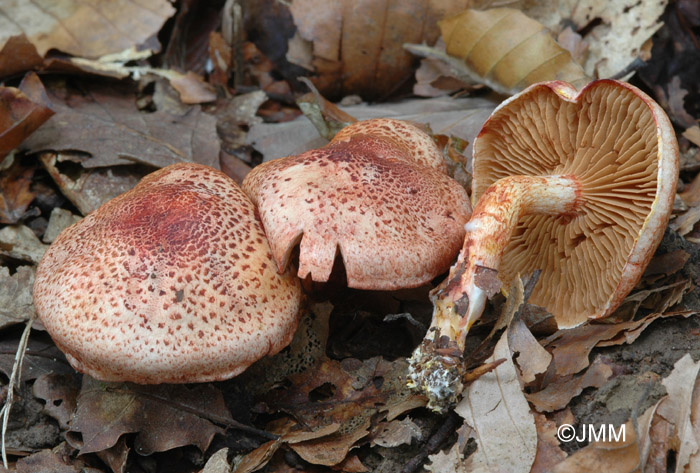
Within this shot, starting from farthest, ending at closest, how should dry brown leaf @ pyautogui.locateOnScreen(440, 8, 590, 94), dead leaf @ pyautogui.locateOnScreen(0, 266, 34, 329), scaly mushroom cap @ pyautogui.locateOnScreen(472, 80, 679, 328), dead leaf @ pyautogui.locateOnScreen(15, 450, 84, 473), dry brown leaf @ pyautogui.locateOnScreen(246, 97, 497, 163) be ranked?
1. dry brown leaf @ pyautogui.locateOnScreen(246, 97, 497, 163)
2. dry brown leaf @ pyautogui.locateOnScreen(440, 8, 590, 94)
3. dead leaf @ pyautogui.locateOnScreen(0, 266, 34, 329)
4. dead leaf @ pyautogui.locateOnScreen(15, 450, 84, 473)
5. scaly mushroom cap @ pyautogui.locateOnScreen(472, 80, 679, 328)

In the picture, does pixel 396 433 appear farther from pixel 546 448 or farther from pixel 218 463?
pixel 218 463

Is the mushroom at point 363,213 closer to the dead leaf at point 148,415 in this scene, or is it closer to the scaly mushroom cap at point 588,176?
the scaly mushroom cap at point 588,176

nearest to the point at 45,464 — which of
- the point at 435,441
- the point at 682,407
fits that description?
the point at 435,441

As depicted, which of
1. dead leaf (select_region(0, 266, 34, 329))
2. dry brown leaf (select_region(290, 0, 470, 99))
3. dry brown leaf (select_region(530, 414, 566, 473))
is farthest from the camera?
dry brown leaf (select_region(290, 0, 470, 99))

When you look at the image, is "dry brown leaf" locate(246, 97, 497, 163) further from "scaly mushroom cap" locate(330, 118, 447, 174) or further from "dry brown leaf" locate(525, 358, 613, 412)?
"dry brown leaf" locate(525, 358, 613, 412)

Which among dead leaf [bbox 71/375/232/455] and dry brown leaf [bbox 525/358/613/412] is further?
dead leaf [bbox 71/375/232/455]

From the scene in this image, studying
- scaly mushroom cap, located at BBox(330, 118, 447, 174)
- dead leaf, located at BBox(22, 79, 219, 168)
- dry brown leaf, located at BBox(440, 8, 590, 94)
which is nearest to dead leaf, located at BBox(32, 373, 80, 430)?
dead leaf, located at BBox(22, 79, 219, 168)

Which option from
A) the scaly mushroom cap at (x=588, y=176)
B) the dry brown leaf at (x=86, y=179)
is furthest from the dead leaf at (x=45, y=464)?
the scaly mushroom cap at (x=588, y=176)

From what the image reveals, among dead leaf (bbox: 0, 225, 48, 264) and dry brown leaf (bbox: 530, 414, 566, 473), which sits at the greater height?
dry brown leaf (bbox: 530, 414, 566, 473)
